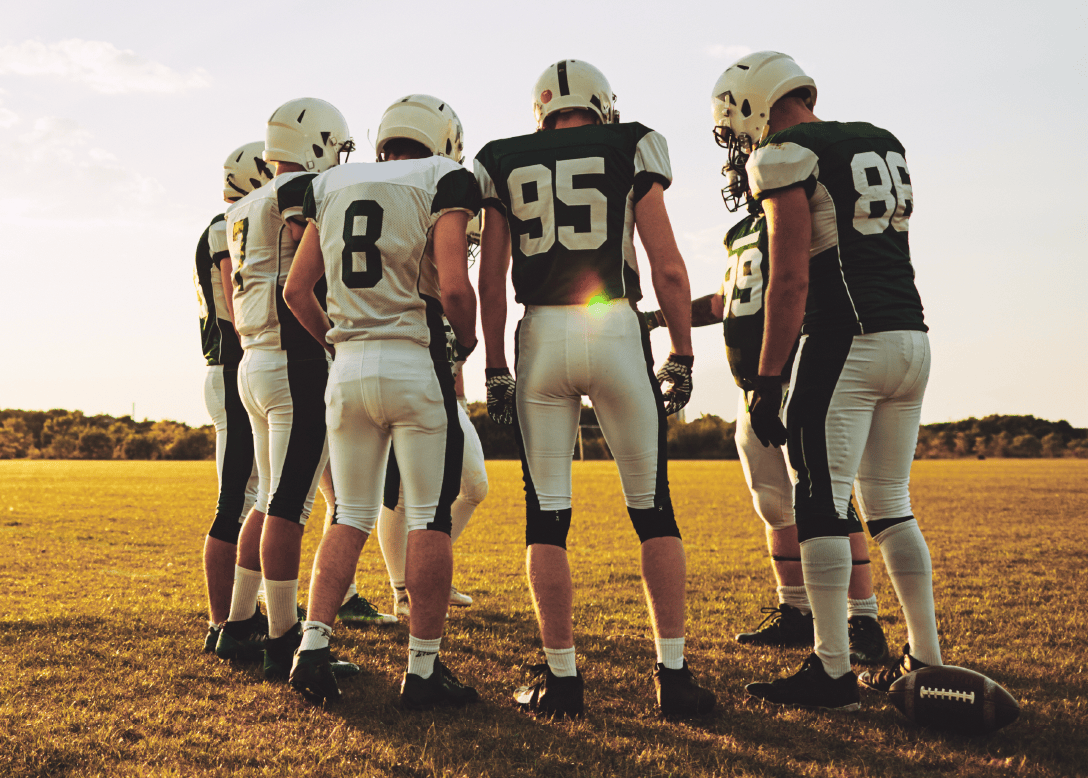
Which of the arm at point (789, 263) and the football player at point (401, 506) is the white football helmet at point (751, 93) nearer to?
the arm at point (789, 263)

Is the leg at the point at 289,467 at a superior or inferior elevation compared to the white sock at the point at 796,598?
superior

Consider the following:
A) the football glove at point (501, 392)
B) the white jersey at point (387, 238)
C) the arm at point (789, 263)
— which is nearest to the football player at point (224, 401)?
the white jersey at point (387, 238)

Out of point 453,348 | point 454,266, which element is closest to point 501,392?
point 453,348

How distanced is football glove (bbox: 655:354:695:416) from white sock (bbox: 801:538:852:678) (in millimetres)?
841

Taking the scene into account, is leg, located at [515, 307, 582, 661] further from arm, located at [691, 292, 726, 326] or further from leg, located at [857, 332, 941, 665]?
arm, located at [691, 292, 726, 326]

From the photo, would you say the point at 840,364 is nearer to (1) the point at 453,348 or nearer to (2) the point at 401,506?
(1) the point at 453,348

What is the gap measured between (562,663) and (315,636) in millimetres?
1092

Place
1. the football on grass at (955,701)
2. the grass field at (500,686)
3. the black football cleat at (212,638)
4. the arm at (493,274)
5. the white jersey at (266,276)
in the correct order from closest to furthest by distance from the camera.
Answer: the grass field at (500,686) < the football on grass at (955,701) < the arm at (493,274) < the white jersey at (266,276) < the black football cleat at (212,638)

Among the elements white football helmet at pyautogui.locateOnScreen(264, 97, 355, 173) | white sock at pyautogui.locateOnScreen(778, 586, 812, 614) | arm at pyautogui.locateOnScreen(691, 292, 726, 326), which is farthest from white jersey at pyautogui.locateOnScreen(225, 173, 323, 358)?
white sock at pyautogui.locateOnScreen(778, 586, 812, 614)

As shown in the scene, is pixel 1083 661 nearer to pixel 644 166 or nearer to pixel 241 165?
pixel 644 166

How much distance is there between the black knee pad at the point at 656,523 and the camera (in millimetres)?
3330

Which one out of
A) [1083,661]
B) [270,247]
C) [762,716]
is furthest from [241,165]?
[1083,661]

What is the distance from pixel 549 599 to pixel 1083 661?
3.17m

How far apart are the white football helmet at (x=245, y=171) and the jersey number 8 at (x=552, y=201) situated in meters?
2.12
